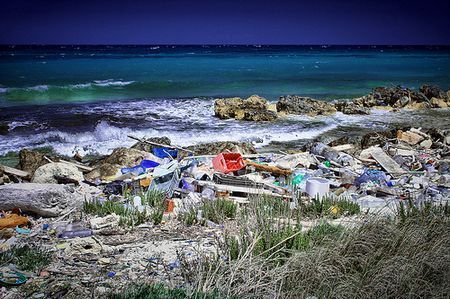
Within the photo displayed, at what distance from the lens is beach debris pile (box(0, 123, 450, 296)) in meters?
4.91

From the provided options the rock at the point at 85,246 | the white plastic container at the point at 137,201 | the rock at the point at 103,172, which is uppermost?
the white plastic container at the point at 137,201

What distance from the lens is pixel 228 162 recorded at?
891 centimetres

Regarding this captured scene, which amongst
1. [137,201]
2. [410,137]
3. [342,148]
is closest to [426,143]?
[410,137]

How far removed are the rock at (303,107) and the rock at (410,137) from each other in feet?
21.6

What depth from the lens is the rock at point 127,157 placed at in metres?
9.91

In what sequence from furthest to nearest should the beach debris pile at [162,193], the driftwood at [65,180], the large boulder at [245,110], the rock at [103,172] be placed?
the large boulder at [245,110] < the rock at [103,172] < the driftwood at [65,180] < the beach debris pile at [162,193]

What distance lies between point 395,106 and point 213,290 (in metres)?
19.8

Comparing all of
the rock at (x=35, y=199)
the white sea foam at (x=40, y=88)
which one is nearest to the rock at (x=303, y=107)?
the rock at (x=35, y=199)

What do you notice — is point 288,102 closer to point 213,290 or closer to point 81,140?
point 81,140

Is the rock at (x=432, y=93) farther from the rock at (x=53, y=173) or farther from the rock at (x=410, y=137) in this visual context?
the rock at (x=53, y=173)

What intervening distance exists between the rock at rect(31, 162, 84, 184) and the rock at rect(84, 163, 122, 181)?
257 mm

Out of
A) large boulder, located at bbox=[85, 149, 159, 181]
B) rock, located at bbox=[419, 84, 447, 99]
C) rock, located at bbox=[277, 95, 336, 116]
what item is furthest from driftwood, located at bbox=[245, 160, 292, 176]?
rock, located at bbox=[419, 84, 447, 99]

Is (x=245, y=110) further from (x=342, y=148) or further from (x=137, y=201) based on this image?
(x=137, y=201)

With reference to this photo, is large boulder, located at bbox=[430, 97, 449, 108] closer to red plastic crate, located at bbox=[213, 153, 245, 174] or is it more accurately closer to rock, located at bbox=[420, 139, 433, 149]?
rock, located at bbox=[420, 139, 433, 149]
